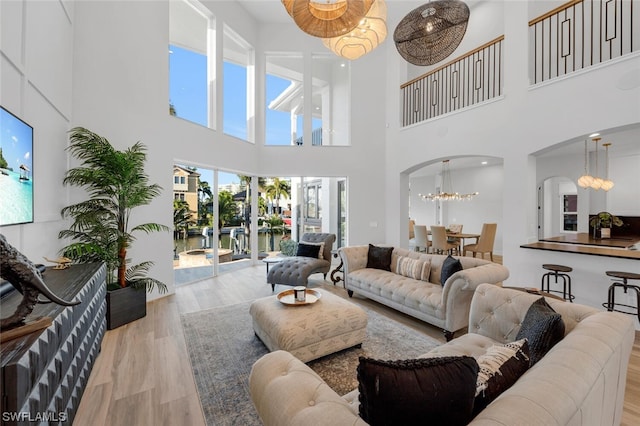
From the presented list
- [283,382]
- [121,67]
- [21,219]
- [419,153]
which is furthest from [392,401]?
[419,153]

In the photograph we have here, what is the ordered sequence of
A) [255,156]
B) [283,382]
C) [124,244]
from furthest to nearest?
[255,156] → [124,244] → [283,382]

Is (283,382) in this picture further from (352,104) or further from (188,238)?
(352,104)

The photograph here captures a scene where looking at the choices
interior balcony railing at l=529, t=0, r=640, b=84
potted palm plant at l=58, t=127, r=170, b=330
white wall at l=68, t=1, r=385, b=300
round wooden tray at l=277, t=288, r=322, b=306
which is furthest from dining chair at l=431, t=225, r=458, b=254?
potted palm plant at l=58, t=127, r=170, b=330

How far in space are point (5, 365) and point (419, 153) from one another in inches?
242

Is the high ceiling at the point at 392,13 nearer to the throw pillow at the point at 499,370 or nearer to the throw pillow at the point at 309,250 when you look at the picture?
the throw pillow at the point at 309,250

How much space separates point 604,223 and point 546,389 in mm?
5911

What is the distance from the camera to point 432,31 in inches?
97.5

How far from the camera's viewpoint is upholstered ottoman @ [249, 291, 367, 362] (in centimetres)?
229

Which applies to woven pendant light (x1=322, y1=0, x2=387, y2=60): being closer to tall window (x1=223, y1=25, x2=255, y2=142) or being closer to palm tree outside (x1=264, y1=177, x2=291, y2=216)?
tall window (x1=223, y1=25, x2=255, y2=142)

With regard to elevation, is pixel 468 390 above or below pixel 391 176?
below

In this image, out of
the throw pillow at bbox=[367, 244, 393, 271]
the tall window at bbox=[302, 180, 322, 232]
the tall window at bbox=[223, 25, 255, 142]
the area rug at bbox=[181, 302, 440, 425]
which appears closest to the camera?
the area rug at bbox=[181, 302, 440, 425]

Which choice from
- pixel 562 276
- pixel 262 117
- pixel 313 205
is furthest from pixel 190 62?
pixel 562 276

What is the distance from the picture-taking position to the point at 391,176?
6.41 m

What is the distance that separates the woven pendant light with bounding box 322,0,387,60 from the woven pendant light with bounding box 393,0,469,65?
0.29 meters
